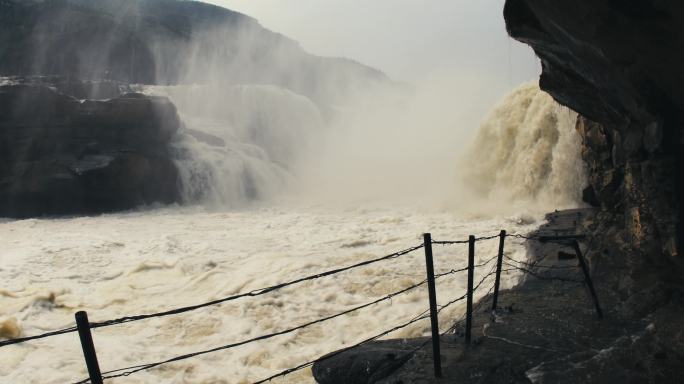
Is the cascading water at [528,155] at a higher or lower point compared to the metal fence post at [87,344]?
higher

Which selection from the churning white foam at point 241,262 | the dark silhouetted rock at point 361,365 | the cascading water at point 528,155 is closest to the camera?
the dark silhouetted rock at point 361,365

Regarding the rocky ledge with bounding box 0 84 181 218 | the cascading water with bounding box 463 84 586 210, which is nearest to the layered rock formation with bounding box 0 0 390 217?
the rocky ledge with bounding box 0 84 181 218

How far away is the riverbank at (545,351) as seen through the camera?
4.49 meters

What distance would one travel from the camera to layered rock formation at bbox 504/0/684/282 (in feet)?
13.0

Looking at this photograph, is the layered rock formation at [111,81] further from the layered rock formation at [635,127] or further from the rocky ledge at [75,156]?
the layered rock formation at [635,127]

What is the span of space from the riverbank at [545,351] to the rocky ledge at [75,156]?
22154mm

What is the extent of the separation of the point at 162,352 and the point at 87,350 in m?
5.74

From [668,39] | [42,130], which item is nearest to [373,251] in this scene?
[668,39]

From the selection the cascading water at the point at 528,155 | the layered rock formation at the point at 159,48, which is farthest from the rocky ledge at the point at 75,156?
the layered rock formation at the point at 159,48

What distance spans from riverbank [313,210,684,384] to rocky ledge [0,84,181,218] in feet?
72.7

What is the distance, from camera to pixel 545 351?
5.02 metres

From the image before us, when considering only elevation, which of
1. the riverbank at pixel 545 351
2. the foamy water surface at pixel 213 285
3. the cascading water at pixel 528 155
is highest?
the cascading water at pixel 528 155

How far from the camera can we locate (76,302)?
34.8 feet

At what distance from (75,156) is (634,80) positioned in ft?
83.9
